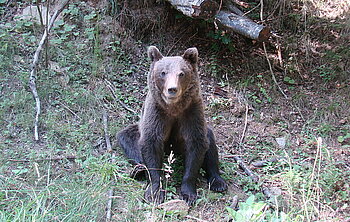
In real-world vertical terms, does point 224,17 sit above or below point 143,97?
→ above

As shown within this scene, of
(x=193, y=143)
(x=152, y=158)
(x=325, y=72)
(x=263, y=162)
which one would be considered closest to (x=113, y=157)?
(x=152, y=158)

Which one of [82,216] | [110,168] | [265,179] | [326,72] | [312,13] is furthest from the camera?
[312,13]

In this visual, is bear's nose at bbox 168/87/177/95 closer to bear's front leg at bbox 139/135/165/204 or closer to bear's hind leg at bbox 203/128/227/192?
bear's front leg at bbox 139/135/165/204

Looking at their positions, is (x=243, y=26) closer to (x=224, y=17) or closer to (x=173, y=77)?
(x=224, y=17)

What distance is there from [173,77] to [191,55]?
20.2 inches

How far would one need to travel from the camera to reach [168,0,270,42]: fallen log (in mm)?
6203

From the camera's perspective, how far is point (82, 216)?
376 centimetres

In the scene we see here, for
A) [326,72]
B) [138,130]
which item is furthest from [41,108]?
[326,72]

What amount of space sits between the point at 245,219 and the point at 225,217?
908mm

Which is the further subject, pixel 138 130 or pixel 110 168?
pixel 138 130

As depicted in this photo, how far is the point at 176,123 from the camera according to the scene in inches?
193

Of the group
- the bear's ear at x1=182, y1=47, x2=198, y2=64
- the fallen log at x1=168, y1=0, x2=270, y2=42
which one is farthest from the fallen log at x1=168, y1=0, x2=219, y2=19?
the bear's ear at x1=182, y1=47, x2=198, y2=64

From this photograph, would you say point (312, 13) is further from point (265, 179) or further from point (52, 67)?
point (52, 67)

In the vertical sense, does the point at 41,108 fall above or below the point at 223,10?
below
